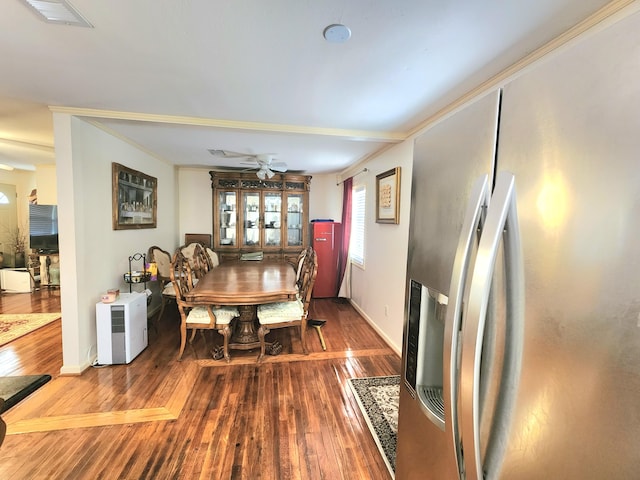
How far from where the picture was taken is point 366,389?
2.34m

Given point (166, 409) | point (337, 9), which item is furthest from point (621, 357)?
point (166, 409)

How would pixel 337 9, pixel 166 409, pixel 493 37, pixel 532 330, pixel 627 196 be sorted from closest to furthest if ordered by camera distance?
pixel 627 196 < pixel 532 330 < pixel 337 9 < pixel 493 37 < pixel 166 409

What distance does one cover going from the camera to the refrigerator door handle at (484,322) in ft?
1.82

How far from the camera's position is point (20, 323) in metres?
3.56

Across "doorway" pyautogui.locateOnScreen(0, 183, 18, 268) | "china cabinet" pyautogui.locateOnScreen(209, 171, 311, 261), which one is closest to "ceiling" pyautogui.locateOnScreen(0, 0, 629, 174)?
"china cabinet" pyautogui.locateOnScreen(209, 171, 311, 261)

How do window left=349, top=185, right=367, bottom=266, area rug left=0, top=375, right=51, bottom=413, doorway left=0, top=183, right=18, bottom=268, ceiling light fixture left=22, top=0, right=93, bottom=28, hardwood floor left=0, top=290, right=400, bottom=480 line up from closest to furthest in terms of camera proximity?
1. area rug left=0, top=375, right=51, bottom=413
2. ceiling light fixture left=22, top=0, right=93, bottom=28
3. hardwood floor left=0, top=290, right=400, bottom=480
4. window left=349, top=185, right=367, bottom=266
5. doorway left=0, top=183, right=18, bottom=268

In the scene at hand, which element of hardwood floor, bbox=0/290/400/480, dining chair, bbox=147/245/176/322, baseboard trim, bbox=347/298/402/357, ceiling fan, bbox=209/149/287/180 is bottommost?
hardwood floor, bbox=0/290/400/480

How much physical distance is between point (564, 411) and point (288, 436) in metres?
1.81

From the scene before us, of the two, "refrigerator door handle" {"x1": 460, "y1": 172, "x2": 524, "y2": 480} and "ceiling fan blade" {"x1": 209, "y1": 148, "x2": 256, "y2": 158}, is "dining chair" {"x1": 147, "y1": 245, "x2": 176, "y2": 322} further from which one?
"refrigerator door handle" {"x1": 460, "y1": 172, "x2": 524, "y2": 480}

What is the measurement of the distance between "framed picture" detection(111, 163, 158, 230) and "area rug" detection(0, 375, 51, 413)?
2431mm

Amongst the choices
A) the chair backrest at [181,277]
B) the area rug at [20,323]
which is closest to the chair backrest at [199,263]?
the chair backrest at [181,277]

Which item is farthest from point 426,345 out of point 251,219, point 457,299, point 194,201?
point 194,201

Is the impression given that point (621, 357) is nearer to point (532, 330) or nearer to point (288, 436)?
point (532, 330)

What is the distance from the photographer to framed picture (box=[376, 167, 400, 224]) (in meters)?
2.97
